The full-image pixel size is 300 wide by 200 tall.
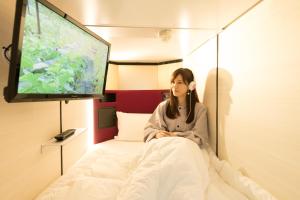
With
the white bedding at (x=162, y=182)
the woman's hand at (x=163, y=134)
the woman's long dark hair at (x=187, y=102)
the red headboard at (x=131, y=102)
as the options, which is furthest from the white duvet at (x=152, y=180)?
the red headboard at (x=131, y=102)

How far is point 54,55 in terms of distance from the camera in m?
0.90

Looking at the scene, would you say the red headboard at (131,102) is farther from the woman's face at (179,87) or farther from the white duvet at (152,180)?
the white duvet at (152,180)

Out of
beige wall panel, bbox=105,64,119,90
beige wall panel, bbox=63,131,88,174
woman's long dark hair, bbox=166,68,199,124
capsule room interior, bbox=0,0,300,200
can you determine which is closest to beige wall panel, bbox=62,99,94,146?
capsule room interior, bbox=0,0,300,200

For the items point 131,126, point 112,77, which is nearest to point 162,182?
point 131,126

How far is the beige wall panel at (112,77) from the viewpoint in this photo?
2.63 metres

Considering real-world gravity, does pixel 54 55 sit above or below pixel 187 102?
above

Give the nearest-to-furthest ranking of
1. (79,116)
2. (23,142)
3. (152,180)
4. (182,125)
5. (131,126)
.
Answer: (152,180)
(23,142)
(182,125)
(79,116)
(131,126)

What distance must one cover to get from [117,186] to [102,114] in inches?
52.5

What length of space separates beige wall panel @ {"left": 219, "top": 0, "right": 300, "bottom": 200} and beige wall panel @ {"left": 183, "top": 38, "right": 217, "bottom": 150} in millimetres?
252

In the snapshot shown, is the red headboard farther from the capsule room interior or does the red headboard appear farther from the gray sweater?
the gray sweater

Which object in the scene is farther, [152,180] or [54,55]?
[54,55]

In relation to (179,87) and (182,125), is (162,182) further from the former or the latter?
(179,87)

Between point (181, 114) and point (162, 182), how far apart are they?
890 mm

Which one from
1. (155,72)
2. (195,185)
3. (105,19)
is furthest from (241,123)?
(155,72)
